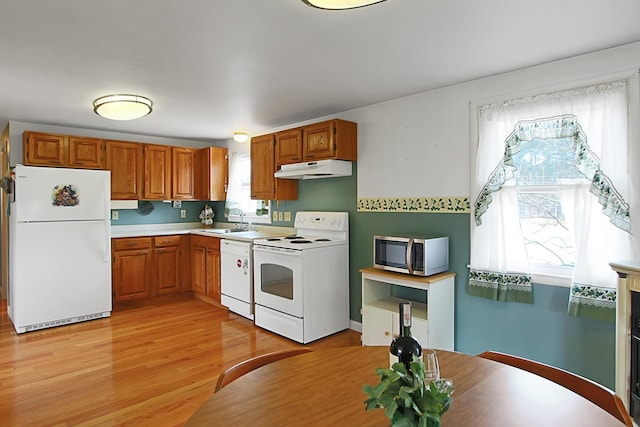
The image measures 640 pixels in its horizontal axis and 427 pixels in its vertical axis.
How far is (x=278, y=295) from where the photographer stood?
12.7 ft

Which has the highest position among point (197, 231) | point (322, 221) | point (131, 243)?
point (322, 221)

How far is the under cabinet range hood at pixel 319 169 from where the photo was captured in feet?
12.4

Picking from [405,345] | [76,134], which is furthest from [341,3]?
[76,134]

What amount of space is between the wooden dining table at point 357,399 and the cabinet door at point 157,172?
14.7ft

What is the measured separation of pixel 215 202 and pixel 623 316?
17.2ft

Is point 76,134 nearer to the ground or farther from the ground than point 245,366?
farther from the ground

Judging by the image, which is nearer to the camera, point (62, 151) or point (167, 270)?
point (62, 151)

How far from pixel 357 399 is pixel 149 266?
452 centimetres

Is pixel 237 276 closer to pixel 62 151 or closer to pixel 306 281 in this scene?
pixel 306 281

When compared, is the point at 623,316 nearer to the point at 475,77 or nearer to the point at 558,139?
the point at 558,139

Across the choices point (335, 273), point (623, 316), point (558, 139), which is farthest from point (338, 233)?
point (623, 316)

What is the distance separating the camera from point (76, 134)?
4.89 meters

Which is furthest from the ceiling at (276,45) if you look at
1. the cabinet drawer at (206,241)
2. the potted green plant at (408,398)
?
the cabinet drawer at (206,241)

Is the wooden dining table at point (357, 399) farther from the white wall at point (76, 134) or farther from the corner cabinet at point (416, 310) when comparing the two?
the white wall at point (76, 134)
